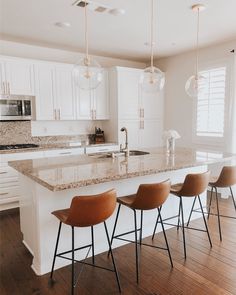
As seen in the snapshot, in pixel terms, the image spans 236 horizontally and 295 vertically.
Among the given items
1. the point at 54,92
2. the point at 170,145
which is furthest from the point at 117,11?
the point at 54,92

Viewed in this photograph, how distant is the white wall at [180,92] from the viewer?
5152 mm

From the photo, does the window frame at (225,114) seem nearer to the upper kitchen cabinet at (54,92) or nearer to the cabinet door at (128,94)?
the cabinet door at (128,94)

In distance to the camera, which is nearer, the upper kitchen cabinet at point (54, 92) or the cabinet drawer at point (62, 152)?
the cabinet drawer at point (62, 152)

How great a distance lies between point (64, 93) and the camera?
190 inches

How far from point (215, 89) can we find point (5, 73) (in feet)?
12.0

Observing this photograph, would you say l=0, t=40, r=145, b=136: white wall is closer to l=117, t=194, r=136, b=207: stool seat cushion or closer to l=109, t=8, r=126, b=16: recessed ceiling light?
l=109, t=8, r=126, b=16: recessed ceiling light

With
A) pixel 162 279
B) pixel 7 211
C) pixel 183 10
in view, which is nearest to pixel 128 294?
pixel 162 279

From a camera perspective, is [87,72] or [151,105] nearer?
[87,72]

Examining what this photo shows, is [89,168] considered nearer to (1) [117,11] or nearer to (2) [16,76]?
(1) [117,11]

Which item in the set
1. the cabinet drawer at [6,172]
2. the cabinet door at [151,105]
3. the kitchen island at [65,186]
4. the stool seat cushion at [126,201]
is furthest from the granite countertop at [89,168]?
the cabinet door at [151,105]

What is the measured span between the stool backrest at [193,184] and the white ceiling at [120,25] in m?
2.00

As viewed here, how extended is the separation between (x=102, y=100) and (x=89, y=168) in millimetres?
3099

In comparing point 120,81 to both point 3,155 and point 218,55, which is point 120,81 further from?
point 3,155

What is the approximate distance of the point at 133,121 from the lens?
5.41m
